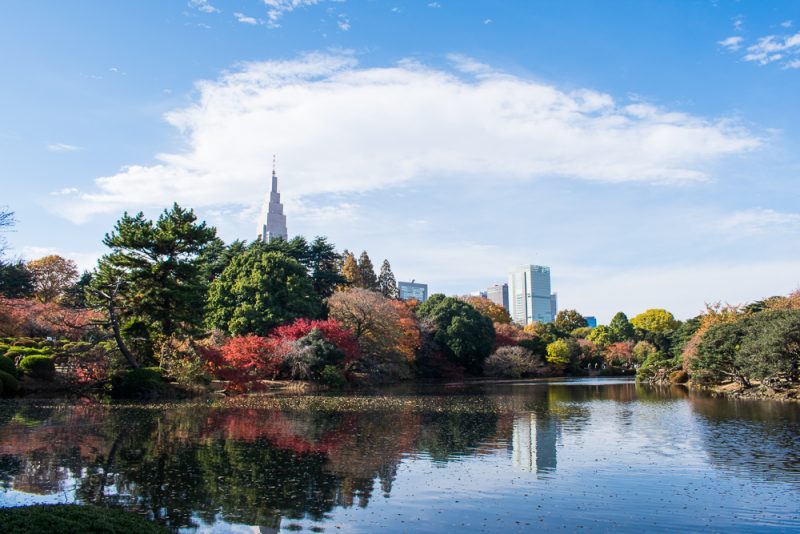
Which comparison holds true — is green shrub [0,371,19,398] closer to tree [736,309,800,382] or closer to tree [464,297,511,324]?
tree [736,309,800,382]

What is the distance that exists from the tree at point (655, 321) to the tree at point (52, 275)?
82562 millimetres

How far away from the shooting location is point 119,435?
17547mm

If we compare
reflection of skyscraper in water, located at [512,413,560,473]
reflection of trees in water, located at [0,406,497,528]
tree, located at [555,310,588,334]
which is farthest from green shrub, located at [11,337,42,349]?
tree, located at [555,310,588,334]

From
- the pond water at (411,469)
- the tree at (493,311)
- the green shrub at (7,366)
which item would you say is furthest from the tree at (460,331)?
the green shrub at (7,366)

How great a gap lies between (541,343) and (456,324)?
57.3ft

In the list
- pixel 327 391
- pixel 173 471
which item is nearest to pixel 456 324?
pixel 327 391

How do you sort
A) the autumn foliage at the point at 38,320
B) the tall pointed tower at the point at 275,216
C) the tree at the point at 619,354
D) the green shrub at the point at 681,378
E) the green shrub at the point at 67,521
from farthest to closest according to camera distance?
the tall pointed tower at the point at 275,216 < the tree at the point at 619,354 < the green shrub at the point at 681,378 < the autumn foliage at the point at 38,320 < the green shrub at the point at 67,521

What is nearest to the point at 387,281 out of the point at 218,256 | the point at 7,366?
the point at 218,256

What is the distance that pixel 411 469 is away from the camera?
1361cm

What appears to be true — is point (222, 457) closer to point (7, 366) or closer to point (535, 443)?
point (535, 443)

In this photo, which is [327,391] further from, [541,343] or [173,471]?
[541,343]

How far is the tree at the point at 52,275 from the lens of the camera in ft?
207

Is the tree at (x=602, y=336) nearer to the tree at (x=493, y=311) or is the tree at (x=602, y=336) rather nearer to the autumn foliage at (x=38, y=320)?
the tree at (x=493, y=311)

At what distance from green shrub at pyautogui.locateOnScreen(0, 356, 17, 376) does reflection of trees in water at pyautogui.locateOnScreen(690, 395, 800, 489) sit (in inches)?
1213
